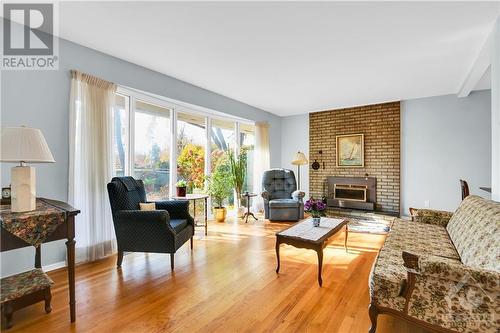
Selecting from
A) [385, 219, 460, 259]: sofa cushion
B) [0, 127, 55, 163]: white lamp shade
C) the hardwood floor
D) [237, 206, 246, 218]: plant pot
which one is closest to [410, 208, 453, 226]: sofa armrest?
[385, 219, 460, 259]: sofa cushion

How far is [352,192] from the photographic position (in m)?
5.79

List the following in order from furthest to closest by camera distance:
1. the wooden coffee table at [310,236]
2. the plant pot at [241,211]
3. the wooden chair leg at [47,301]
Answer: the plant pot at [241,211] < the wooden coffee table at [310,236] < the wooden chair leg at [47,301]

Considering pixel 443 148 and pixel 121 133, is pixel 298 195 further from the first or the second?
pixel 121 133

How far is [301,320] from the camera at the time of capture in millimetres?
1823

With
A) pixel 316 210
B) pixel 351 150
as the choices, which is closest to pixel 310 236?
pixel 316 210

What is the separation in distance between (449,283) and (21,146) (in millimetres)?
2764

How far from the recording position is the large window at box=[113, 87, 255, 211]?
3586 millimetres

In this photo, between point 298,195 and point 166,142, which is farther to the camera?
point 298,195

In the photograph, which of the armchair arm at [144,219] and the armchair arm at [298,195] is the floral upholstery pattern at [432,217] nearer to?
the armchair arm at [298,195]

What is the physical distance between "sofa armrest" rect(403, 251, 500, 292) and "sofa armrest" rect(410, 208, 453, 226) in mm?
1975

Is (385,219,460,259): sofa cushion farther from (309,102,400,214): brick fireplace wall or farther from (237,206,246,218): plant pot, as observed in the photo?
(237,206,246,218): plant pot

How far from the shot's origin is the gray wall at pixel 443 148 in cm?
466

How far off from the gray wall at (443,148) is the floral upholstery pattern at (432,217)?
7.89 feet

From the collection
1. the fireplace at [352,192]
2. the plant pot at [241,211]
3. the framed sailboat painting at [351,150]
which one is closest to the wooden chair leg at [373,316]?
the plant pot at [241,211]
